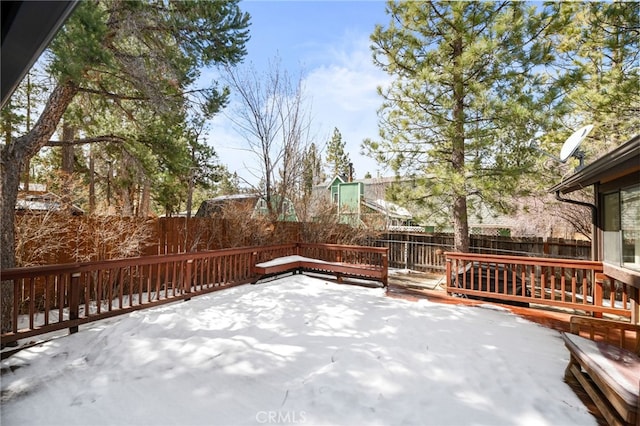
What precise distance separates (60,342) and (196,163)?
1126cm

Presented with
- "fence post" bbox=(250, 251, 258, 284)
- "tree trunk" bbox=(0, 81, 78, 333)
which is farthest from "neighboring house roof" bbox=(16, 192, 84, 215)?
"fence post" bbox=(250, 251, 258, 284)

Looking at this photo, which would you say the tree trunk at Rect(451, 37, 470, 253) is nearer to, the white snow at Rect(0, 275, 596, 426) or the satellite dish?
the satellite dish

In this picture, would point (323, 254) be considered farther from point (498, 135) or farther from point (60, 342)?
point (60, 342)

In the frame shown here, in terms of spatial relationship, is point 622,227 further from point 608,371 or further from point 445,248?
point 445,248

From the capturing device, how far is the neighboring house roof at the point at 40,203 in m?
4.78

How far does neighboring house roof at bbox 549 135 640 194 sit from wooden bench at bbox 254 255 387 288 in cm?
343

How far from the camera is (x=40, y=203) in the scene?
5160 millimetres

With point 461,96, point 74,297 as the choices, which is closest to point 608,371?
point 74,297

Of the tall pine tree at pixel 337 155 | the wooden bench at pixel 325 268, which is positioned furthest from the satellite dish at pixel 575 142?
the tall pine tree at pixel 337 155

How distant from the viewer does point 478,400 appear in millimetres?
2234

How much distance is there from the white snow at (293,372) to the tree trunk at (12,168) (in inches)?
50.2

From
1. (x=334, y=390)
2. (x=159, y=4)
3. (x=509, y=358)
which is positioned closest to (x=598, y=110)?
(x=509, y=358)

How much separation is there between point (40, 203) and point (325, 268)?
17.8 ft

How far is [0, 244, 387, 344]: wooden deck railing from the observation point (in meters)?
3.14
